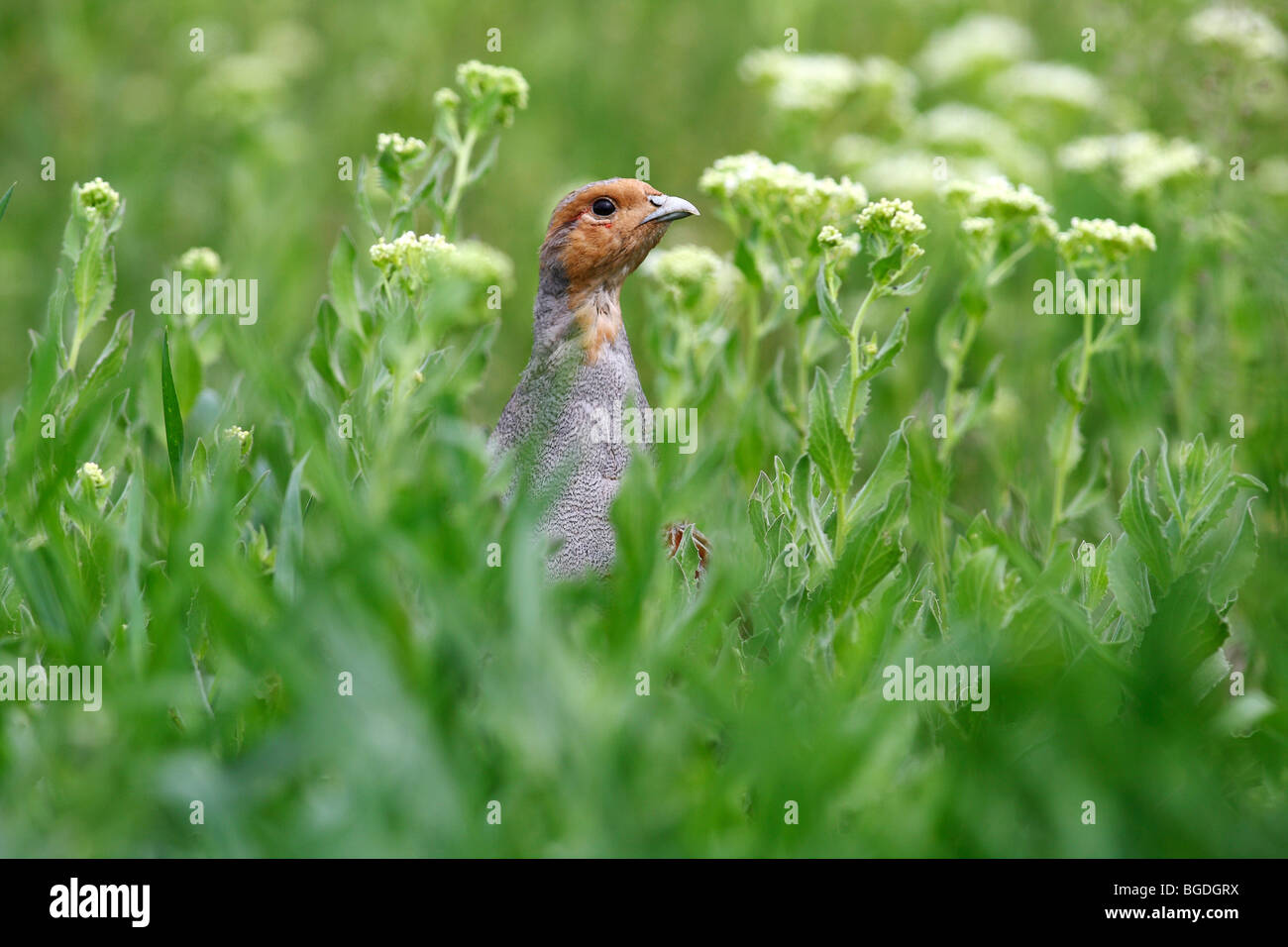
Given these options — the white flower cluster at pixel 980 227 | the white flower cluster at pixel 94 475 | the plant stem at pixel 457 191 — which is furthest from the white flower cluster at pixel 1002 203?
the white flower cluster at pixel 94 475

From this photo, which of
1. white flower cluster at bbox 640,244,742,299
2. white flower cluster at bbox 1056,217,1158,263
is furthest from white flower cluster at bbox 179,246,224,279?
white flower cluster at bbox 1056,217,1158,263

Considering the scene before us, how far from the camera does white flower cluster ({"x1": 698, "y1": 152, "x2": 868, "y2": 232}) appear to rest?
3691 millimetres

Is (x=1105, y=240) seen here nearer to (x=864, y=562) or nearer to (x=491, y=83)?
(x=864, y=562)

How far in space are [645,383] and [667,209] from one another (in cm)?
311

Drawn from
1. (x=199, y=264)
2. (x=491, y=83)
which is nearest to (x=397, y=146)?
(x=491, y=83)

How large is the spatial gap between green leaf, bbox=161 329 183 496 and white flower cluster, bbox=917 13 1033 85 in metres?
5.45

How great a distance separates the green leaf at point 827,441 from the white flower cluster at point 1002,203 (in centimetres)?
97

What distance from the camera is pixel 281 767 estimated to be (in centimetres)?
210

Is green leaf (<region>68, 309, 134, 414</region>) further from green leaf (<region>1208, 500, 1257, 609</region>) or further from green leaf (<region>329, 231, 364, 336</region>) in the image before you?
green leaf (<region>1208, 500, 1257, 609</region>)

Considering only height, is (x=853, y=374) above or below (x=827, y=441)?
above

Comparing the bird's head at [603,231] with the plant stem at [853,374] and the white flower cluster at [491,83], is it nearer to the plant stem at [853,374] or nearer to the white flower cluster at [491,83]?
the white flower cluster at [491,83]

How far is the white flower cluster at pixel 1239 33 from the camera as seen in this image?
5.03m

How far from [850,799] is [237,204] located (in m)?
5.29

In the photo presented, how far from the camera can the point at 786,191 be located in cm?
376
